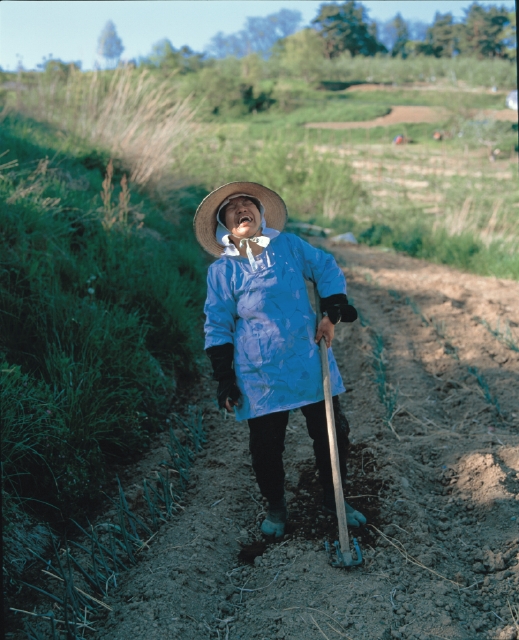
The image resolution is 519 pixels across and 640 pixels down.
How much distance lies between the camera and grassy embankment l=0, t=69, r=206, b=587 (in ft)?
10.1

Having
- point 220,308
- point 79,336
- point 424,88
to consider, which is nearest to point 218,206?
point 220,308

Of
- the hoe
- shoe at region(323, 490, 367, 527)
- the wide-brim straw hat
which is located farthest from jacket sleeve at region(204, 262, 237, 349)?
shoe at region(323, 490, 367, 527)

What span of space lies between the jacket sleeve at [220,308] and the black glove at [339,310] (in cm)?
42

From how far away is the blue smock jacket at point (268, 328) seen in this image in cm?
272

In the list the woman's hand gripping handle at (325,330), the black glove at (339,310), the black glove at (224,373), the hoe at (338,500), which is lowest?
the hoe at (338,500)

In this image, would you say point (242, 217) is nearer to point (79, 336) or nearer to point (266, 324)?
point (266, 324)

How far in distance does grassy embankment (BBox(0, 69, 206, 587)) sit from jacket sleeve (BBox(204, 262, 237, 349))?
37.3 inches

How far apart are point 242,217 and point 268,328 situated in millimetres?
500

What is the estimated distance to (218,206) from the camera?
2.90 metres

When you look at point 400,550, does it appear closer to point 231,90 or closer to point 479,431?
point 479,431

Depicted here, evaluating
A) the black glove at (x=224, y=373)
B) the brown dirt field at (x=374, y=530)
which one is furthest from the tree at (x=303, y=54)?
the black glove at (x=224, y=373)

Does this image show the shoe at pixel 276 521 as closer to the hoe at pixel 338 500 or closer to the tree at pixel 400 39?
the hoe at pixel 338 500

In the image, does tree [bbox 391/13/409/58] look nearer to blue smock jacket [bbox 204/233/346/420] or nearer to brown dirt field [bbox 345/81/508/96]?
brown dirt field [bbox 345/81/508/96]

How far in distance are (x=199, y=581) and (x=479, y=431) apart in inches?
80.5
